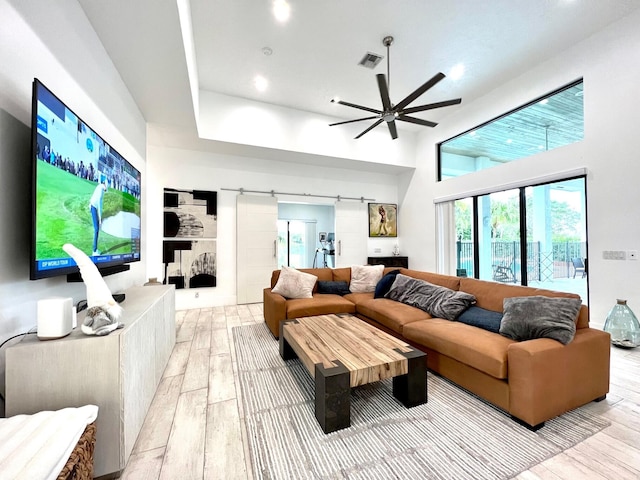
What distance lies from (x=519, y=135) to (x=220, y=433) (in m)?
5.69

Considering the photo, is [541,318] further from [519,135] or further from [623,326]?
[519,135]

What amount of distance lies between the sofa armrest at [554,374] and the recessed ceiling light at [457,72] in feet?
12.8

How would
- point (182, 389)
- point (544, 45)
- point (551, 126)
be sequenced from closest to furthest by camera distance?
point (182, 389) < point (544, 45) < point (551, 126)

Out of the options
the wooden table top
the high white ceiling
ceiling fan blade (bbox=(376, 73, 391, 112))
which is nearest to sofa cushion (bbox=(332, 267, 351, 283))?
the wooden table top

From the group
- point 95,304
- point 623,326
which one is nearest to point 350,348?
point 95,304

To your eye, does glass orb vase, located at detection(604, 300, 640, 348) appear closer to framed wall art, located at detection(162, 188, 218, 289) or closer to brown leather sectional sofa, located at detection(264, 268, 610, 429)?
brown leather sectional sofa, located at detection(264, 268, 610, 429)

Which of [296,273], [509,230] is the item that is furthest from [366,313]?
[509,230]

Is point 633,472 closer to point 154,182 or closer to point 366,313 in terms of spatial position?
point 366,313

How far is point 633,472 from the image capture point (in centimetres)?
133

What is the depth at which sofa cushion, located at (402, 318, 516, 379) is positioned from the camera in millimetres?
1761

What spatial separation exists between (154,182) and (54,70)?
3.27 metres

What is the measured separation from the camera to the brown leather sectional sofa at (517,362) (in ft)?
5.29

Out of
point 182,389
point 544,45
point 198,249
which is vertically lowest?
point 182,389

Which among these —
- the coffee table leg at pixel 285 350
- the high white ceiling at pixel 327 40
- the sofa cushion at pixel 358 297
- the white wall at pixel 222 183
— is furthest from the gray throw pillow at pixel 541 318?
the white wall at pixel 222 183
